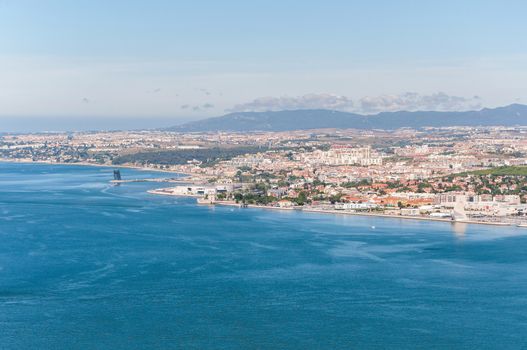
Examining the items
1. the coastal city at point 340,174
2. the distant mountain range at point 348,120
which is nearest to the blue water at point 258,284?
the coastal city at point 340,174

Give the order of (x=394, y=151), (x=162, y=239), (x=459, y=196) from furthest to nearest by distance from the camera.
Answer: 1. (x=394, y=151)
2. (x=459, y=196)
3. (x=162, y=239)

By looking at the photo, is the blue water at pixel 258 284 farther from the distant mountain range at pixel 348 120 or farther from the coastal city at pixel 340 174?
the distant mountain range at pixel 348 120

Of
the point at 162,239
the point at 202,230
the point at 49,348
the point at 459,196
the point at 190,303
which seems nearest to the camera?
the point at 49,348

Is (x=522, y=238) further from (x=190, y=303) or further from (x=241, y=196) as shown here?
(x=241, y=196)

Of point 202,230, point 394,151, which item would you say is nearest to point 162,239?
point 202,230

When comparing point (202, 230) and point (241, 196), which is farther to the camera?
point (241, 196)

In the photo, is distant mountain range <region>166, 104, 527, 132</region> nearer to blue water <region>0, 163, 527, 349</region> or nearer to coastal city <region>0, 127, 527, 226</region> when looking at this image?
coastal city <region>0, 127, 527, 226</region>
